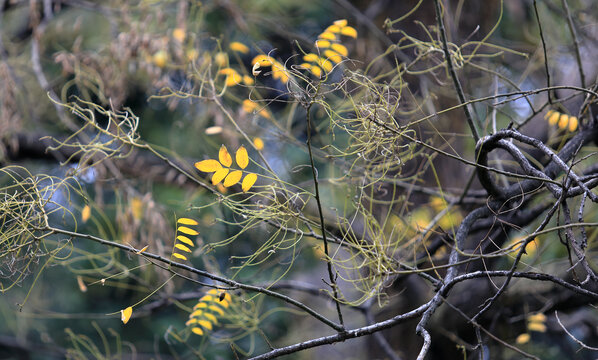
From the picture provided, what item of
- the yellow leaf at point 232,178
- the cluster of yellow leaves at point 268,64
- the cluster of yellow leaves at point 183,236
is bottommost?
the cluster of yellow leaves at point 183,236

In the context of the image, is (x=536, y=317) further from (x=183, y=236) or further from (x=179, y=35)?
(x=179, y=35)

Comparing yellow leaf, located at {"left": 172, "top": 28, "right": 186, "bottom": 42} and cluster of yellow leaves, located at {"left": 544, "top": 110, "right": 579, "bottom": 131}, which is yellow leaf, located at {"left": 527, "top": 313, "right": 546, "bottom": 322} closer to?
cluster of yellow leaves, located at {"left": 544, "top": 110, "right": 579, "bottom": 131}

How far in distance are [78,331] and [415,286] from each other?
10.5 ft

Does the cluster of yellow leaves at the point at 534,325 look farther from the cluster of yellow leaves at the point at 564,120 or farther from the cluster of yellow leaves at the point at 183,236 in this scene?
the cluster of yellow leaves at the point at 183,236

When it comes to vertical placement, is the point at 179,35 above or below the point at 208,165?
below

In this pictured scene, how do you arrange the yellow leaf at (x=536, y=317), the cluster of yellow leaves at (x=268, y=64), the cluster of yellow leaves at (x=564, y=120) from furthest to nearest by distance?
the yellow leaf at (x=536, y=317) → the cluster of yellow leaves at (x=564, y=120) → the cluster of yellow leaves at (x=268, y=64)

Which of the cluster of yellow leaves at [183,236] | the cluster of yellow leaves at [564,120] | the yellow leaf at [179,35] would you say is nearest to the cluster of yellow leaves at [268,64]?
the cluster of yellow leaves at [183,236]

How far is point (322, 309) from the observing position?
4.75 meters

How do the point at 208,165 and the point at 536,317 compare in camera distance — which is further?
the point at 536,317

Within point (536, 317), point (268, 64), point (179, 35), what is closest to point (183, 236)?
point (268, 64)

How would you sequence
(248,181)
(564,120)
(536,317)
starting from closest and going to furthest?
(248,181), (564,120), (536,317)

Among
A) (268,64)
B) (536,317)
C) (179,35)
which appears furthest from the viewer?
(179,35)

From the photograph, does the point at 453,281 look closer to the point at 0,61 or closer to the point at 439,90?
the point at 439,90

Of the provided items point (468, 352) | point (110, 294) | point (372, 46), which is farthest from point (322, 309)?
point (372, 46)
